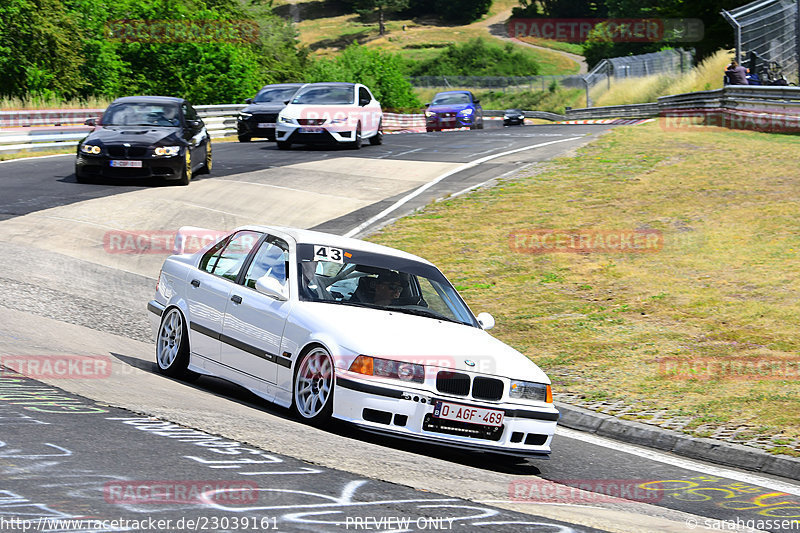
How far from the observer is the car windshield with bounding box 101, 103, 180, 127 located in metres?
20.4

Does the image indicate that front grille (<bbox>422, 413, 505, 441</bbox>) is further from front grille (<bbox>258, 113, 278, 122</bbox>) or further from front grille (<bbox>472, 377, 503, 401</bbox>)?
front grille (<bbox>258, 113, 278, 122</bbox>)

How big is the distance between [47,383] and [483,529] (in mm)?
4098

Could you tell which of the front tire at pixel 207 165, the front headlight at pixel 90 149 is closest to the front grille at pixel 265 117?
the front tire at pixel 207 165

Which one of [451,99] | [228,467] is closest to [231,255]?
[228,467]

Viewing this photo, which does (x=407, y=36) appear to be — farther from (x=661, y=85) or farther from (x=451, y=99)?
(x=451, y=99)

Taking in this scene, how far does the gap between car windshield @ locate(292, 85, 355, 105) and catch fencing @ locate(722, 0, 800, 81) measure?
1202 centimetres

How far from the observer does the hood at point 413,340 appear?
7.29 metres

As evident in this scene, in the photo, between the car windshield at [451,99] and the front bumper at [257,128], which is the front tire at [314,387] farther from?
the car windshield at [451,99]

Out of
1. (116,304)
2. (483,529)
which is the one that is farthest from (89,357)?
(483,529)

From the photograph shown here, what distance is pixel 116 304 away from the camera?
12523 mm

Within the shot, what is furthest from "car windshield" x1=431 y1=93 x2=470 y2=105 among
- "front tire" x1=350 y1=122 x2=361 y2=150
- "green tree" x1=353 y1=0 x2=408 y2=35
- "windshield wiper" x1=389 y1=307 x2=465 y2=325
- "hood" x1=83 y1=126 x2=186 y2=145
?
"green tree" x1=353 y1=0 x2=408 y2=35

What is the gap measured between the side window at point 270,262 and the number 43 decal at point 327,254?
0.25m

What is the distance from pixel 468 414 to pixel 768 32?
94.9 feet

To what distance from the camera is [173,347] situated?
368 inches
